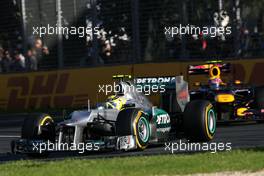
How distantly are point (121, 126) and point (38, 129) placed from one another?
149 centimetres

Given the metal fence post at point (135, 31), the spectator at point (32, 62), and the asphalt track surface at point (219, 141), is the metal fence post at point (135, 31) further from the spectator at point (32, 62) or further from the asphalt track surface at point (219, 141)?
the asphalt track surface at point (219, 141)

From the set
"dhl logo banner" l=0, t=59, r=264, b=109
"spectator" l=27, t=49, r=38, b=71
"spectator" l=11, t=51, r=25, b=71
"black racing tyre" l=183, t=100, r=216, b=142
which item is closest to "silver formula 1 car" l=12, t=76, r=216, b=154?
"black racing tyre" l=183, t=100, r=216, b=142

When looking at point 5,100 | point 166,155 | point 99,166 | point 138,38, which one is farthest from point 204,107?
point 5,100

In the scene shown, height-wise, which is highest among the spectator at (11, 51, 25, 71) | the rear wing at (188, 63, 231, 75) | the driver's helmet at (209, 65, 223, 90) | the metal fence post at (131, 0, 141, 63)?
the metal fence post at (131, 0, 141, 63)

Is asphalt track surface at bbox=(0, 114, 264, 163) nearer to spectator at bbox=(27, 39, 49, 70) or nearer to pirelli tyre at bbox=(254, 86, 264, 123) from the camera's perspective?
pirelli tyre at bbox=(254, 86, 264, 123)

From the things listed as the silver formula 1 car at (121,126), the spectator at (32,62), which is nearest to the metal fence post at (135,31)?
the spectator at (32,62)

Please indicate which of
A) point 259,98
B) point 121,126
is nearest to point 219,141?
point 121,126

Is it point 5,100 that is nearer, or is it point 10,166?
point 10,166

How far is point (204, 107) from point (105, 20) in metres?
13.5

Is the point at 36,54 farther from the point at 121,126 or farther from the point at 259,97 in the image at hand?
the point at 121,126

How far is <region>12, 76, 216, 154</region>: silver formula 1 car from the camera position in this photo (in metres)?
12.9

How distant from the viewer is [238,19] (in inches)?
947

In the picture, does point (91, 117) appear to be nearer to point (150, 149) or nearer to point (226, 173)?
point (150, 149)

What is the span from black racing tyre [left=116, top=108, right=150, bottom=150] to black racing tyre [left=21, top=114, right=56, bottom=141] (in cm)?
128
